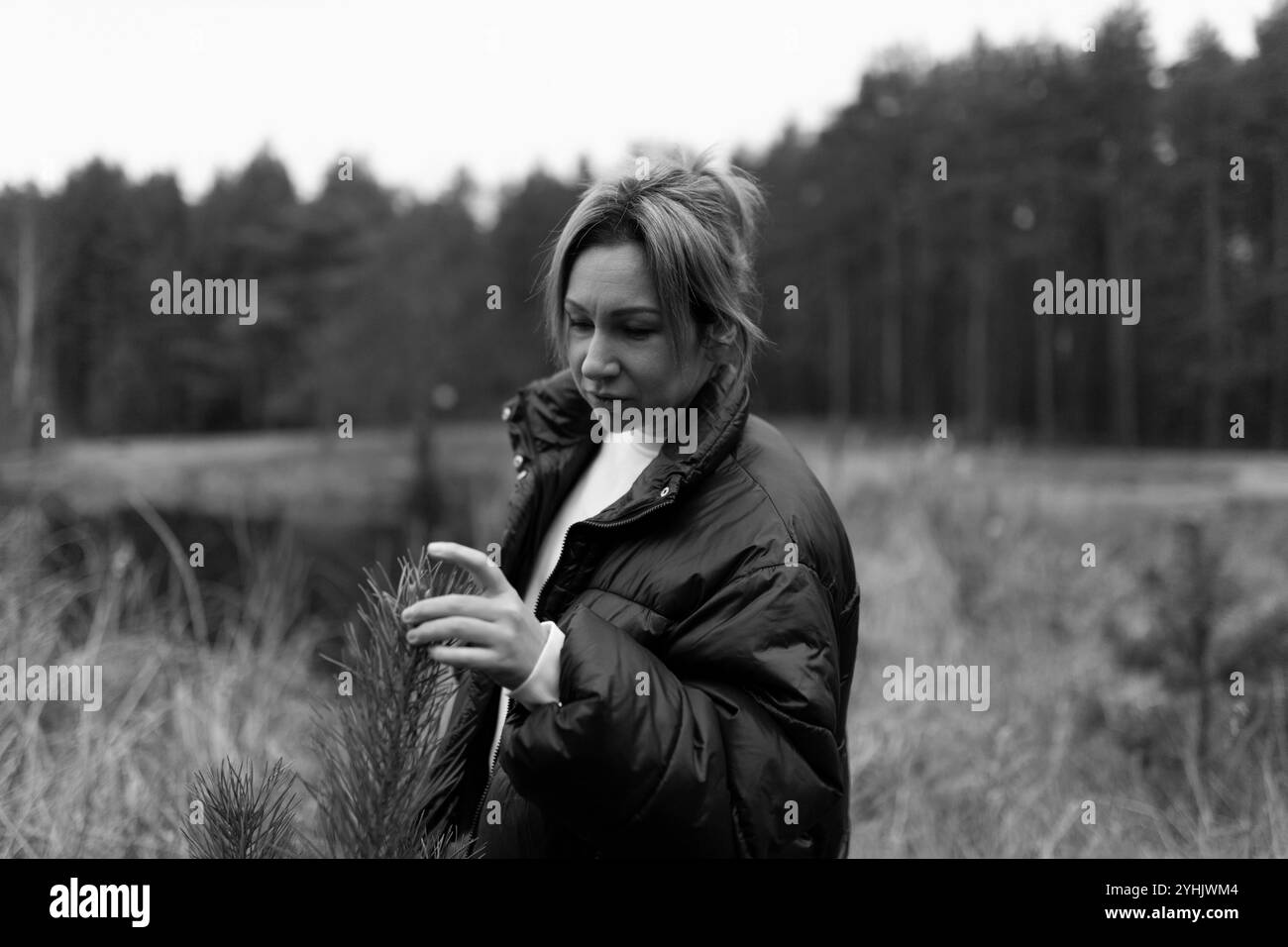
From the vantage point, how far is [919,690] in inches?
154

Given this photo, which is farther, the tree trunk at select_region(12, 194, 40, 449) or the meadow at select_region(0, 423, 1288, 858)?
the tree trunk at select_region(12, 194, 40, 449)

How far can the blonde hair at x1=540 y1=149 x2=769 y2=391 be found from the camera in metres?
1.19

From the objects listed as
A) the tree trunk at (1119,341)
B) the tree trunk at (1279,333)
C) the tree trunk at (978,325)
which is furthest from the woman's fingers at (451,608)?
the tree trunk at (978,325)

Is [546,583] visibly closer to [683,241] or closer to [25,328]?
[683,241]

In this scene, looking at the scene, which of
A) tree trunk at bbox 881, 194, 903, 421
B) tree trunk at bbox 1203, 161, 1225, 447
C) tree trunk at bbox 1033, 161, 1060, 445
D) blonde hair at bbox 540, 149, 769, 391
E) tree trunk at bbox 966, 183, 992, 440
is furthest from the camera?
tree trunk at bbox 881, 194, 903, 421

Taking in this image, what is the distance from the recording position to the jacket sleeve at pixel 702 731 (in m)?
0.99

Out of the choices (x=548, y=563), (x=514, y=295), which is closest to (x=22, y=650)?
(x=548, y=563)

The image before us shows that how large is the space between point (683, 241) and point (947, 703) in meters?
3.32

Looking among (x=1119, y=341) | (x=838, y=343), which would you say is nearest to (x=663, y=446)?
(x=1119, y=341)

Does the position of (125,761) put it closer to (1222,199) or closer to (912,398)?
(1222,199)

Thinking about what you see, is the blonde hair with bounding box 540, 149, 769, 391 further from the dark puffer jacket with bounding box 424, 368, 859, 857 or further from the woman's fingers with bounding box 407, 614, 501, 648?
the woman's fingers with bounding box 407, 614, 501, 648

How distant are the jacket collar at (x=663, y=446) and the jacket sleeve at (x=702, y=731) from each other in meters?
0.17

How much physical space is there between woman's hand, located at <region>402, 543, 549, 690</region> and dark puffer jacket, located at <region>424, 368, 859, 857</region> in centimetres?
6

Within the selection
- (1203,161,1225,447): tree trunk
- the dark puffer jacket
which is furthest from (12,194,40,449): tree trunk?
(1203,161,1225,447): tree trunk
